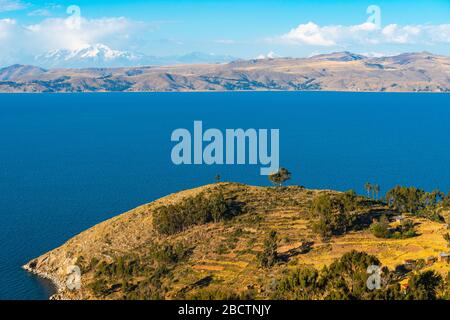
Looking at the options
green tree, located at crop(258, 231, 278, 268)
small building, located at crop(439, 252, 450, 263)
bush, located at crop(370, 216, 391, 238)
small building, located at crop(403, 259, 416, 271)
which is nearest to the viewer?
small building, located at crop(403, 259, 416, 271)

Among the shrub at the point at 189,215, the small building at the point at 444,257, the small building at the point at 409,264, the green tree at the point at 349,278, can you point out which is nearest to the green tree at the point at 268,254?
the green tree at the point at 349,278

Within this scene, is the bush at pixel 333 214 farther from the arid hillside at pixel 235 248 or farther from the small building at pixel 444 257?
the small building at pixel 444 257

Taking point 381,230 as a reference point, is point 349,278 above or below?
below

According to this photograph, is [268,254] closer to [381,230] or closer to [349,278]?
[349,278]

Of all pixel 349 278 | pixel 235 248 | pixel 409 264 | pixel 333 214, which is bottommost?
pixel 235 248

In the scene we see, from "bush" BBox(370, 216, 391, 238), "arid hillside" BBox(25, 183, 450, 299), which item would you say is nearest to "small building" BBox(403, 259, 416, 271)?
"arid hillside" BBox(25, 183, 450, 299)

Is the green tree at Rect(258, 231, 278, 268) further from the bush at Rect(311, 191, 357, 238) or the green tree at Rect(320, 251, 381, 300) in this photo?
the green tree at Rect(320, 251, 381, 300)

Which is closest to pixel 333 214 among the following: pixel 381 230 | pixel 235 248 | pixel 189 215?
pixel 381 230

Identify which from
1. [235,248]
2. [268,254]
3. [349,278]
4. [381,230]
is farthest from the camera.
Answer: [381,230]
